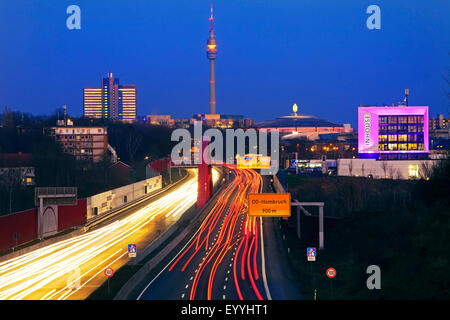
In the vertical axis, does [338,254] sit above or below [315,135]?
below

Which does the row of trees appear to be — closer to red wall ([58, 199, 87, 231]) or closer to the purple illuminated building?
red wall ([58, 199, 87, 231])

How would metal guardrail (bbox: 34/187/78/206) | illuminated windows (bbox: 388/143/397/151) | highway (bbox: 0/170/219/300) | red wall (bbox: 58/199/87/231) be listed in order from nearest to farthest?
highway (bbox: 0/170/219/300)
metal guardrail (bbox: 34/187/78/206)
red wall (bbox: 58/199/87/231)
illuminated windows (bbox: 388/143/397/151)

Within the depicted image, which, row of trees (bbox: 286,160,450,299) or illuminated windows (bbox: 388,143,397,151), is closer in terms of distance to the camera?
row of trees (bbox: 286,160,450,299)

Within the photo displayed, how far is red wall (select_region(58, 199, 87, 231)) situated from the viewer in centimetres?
4734

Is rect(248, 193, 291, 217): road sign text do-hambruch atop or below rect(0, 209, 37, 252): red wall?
atop

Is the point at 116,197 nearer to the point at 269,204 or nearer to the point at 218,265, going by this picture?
the point at 269,204

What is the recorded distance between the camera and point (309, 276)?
28328 mm

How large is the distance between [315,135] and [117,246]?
149457 mm

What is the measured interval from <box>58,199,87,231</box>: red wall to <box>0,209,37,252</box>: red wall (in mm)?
4343

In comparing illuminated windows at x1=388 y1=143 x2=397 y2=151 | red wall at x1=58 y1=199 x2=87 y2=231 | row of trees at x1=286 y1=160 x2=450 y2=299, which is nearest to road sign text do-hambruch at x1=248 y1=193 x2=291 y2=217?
row of trees at x1=286 y1=160 x2=450 y2=299

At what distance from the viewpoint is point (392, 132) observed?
317 feet

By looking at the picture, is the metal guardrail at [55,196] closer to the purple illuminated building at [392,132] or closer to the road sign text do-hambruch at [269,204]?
the road sign text do-hambruch at [269,204]

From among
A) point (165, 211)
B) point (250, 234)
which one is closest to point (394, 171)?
point (165, 211)
